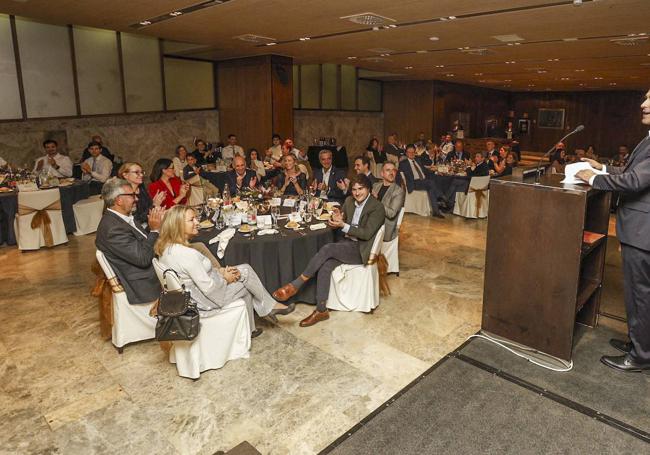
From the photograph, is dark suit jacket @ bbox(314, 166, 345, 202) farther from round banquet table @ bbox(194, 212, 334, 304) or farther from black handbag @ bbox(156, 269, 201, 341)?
black handbag @ bbox(156, 269, 201, 341)

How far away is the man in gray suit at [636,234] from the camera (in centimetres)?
303

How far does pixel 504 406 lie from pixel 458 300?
76.0 inches

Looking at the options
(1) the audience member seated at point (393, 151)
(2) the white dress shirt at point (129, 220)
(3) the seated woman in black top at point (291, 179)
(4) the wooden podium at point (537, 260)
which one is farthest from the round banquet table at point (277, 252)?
(1) the audience member seated at point (393, 151)

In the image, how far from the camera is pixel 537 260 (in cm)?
335

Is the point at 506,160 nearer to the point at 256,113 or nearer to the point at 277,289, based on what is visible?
the point at 256,113

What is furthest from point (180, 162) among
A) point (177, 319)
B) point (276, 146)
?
point (177, 319)

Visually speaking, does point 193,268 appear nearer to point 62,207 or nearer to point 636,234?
point 636,234

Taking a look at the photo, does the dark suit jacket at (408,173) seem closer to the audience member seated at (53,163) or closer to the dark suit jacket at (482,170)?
the dark suit jacket at (482,170)

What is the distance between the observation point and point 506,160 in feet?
30.7

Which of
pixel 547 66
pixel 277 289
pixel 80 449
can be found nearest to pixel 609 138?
pixel 547 66

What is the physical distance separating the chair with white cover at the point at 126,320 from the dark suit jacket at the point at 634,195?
3487mm

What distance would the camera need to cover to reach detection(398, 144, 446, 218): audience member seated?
875 centimetres

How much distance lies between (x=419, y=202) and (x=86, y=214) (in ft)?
18.5

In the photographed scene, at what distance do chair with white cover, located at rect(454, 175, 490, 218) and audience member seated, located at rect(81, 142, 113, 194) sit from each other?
618 cm
